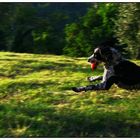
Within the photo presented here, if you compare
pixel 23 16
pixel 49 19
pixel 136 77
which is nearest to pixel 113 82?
pixel 136 77

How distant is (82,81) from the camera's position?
11.0m

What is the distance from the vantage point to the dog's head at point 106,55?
924 centimetres

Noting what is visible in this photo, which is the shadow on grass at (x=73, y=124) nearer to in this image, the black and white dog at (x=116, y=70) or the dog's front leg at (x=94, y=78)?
the black and white dog at (x=116, y=70)

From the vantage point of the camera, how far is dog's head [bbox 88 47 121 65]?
30.3ft

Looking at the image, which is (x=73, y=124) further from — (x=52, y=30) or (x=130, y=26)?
(x=52, y=30)

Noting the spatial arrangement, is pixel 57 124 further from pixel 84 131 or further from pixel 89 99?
pixel 89 99

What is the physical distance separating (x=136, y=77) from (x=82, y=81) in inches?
78.7

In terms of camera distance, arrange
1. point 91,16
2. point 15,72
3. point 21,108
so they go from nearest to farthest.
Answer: point 21,108
point 15,72
point 91,16

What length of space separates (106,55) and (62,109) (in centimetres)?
134

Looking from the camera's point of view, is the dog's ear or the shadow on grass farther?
the dog's ear

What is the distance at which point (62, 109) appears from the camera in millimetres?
8859

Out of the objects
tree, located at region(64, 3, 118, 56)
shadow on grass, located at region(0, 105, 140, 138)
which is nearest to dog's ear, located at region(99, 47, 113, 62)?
shadow on grass, located at region(0, 105, 140, 138)

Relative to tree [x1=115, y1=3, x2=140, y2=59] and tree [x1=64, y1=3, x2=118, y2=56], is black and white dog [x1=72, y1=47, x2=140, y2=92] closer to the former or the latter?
tree [x1=115, y1=3, x2=140, y2=59]

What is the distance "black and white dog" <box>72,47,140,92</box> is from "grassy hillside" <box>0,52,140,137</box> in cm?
24
